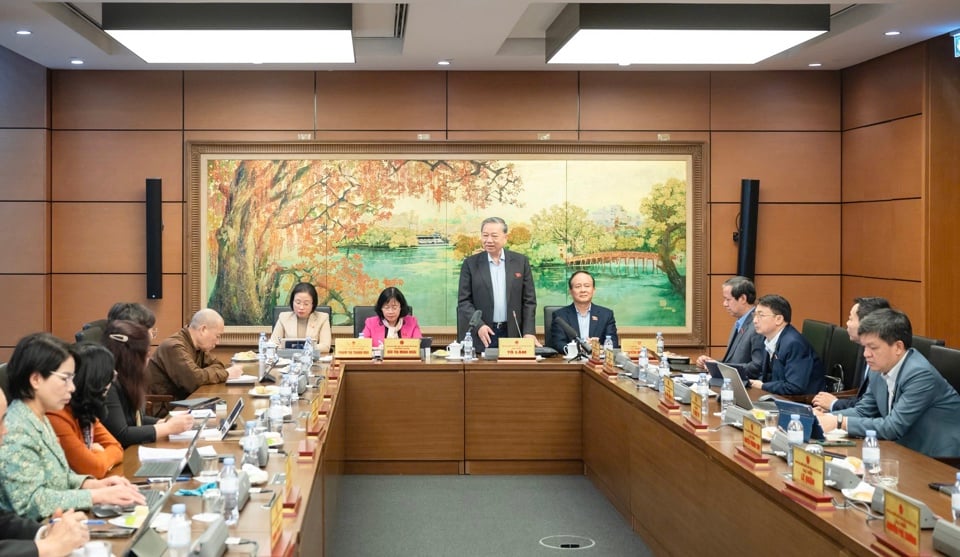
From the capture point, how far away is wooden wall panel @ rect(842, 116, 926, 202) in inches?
300

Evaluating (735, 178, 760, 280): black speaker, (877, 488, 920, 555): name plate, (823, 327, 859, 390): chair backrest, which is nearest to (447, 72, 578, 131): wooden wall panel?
(735, 178, 760, 280): black speaker

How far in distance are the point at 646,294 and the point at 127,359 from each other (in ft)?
17.9

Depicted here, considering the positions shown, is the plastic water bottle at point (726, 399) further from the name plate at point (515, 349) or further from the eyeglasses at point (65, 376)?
the eyeglasses at point (65, 376)

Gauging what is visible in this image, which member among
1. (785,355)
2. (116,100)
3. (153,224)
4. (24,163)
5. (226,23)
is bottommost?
(785,355)

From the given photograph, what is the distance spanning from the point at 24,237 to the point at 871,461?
7402 millimetres

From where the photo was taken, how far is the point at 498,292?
7.41m

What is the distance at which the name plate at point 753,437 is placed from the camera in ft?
11.6

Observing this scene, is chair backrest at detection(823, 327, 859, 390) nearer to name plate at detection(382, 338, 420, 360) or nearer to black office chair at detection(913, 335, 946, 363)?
black office chair at detection(913, 335, 946, 363)

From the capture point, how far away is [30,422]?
3.14 meters

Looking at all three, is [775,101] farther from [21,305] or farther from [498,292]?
[21,305]

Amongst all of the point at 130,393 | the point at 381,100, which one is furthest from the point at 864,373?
the point at 381,100

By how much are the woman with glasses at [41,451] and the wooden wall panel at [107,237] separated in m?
5.43

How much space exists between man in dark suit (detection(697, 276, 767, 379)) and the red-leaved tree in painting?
282 cm

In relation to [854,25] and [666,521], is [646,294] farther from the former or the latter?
[666,521]
